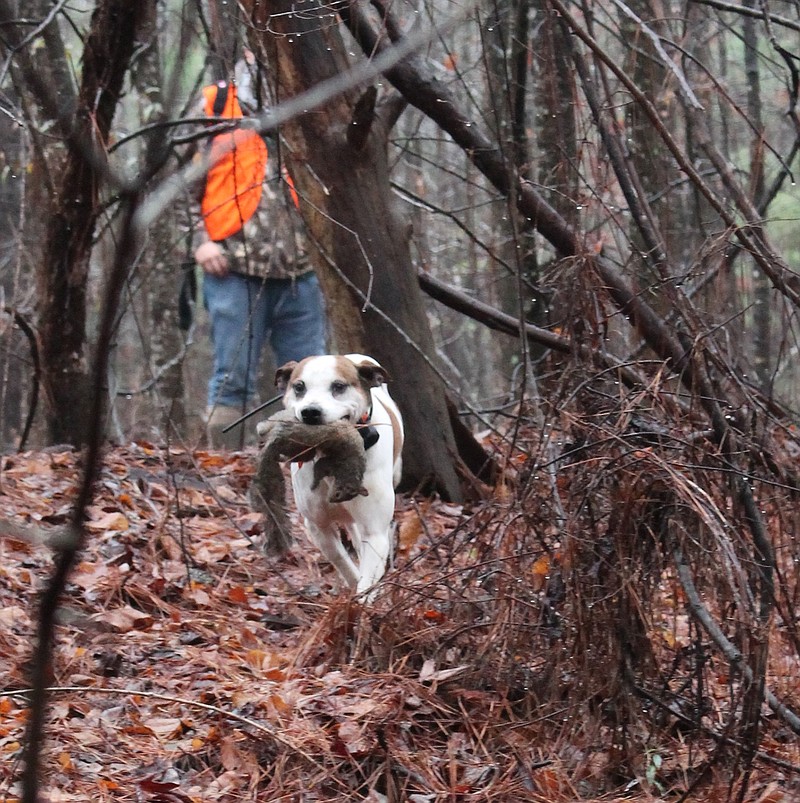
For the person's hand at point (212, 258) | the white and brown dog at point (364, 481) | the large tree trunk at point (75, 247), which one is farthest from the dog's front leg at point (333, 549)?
the person's hand at point (212, 258)

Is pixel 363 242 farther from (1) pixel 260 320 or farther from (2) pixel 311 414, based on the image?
(2) pixel 311 414

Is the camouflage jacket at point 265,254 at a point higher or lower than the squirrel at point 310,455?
higher

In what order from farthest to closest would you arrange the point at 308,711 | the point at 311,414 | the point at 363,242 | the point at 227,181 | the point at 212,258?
the point at 212,258
the point at 227,181
the point at 363,242
the point at 311,414
the point at 308,711

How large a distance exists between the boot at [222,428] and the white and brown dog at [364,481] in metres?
2.59

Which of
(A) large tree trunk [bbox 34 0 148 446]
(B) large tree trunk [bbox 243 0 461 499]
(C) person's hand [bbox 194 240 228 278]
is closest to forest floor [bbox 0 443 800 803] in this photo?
(B) large tree trunk [bbox 243 0 461 499]

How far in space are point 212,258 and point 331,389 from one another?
2.87 meters

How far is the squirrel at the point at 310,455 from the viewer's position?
16.2 feet

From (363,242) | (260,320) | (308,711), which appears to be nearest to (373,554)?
(308,711)

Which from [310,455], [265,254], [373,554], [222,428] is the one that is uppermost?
[265,254]

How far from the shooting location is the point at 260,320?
25.9ft

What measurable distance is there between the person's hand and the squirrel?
2912 mm

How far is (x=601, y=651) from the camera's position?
3518mm

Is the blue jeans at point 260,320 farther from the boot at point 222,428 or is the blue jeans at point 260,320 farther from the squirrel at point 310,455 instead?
the squirrel at point 310,455

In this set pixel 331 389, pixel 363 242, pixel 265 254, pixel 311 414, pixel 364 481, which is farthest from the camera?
pixel 265 254
